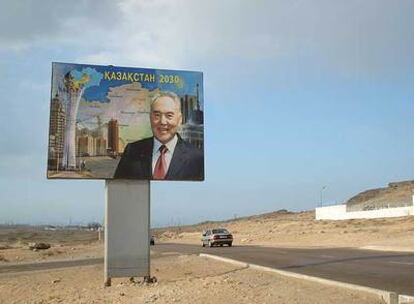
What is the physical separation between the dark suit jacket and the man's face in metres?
0.31

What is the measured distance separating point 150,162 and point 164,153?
53 centimetres

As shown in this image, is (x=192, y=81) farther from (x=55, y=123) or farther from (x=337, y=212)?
(x=337, y=212)

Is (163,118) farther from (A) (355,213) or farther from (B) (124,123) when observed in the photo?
(A) (355,213)

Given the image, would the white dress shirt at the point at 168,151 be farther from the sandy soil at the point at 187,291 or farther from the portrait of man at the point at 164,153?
the sandy soil at the point at 187,291

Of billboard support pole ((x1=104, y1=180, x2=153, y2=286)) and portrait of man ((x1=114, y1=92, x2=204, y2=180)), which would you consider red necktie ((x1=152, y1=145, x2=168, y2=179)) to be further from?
billboard support pole ((x1=104, y1=180, x2=153, y2=286))

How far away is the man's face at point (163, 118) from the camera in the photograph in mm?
18875

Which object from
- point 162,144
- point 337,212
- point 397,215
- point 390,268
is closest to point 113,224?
point 162,144

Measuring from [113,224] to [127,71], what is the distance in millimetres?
4580

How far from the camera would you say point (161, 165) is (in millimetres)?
19000

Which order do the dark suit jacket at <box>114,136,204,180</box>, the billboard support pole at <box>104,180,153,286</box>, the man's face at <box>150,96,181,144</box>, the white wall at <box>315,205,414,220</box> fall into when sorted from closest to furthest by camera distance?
the billboard support pole at <box>104,180,153,286</box> < the dark suit jacket at <box>114,136,204,180</box> < the man's face at <box>150,96,181,144</box> < the white wall at <box>315,205,414,220</box>

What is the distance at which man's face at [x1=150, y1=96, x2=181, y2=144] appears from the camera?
61.9 ft

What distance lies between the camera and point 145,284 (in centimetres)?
1772

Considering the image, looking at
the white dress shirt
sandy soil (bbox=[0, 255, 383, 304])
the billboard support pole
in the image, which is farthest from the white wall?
the billboard support pole

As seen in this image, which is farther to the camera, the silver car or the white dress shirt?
the silver car
